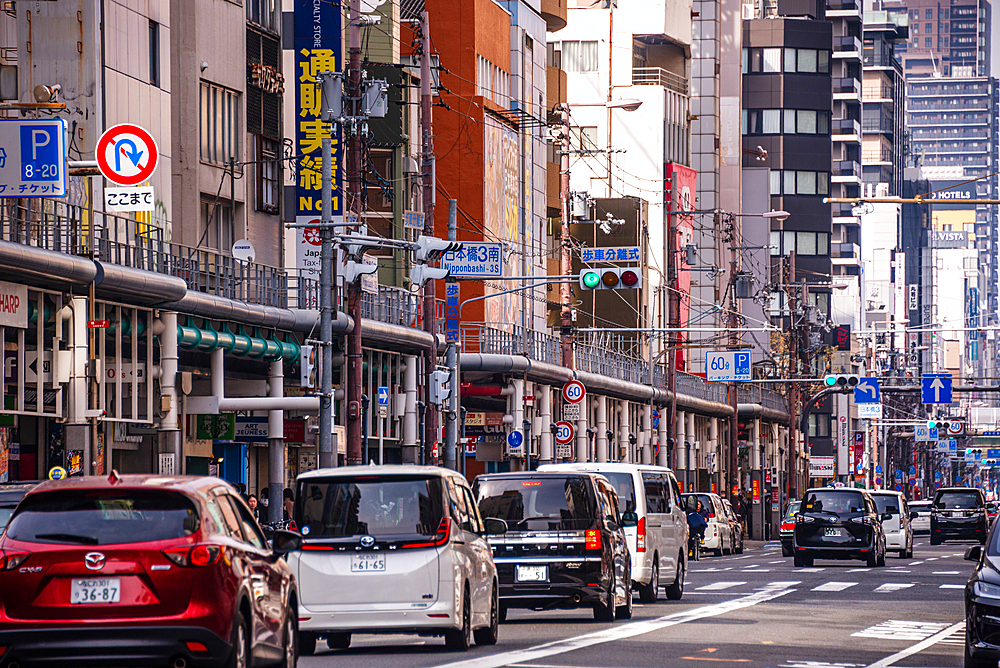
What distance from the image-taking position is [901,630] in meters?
21.3

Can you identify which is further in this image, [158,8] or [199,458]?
[199,458]

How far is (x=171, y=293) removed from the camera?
36.1 m

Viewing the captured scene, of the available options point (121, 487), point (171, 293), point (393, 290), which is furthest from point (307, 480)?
point (393, 290)

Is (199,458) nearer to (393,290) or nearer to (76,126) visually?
(393,290)

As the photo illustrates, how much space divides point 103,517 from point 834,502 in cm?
2996

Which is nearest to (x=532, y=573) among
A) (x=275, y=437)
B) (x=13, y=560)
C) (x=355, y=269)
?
(x=13, y=560)

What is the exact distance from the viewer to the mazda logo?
463 inches

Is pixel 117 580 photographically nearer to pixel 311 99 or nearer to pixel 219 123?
pixel 311 99

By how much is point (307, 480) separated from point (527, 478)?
5.12 m

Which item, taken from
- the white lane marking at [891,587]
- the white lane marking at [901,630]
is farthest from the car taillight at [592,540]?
the white lane marking at [891,587]

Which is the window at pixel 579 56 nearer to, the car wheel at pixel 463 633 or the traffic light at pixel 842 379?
the traffic light at pixel 842 379

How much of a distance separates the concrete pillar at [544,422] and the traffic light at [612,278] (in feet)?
80.4

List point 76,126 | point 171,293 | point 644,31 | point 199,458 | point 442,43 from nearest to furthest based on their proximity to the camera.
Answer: point 171,293 < point 76,126 < point 199,458 < point 442,43 < point 644,31

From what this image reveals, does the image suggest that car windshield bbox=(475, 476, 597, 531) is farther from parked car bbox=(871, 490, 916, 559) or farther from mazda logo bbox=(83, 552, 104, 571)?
parked car bbox=(871, 490, 916, 559)
